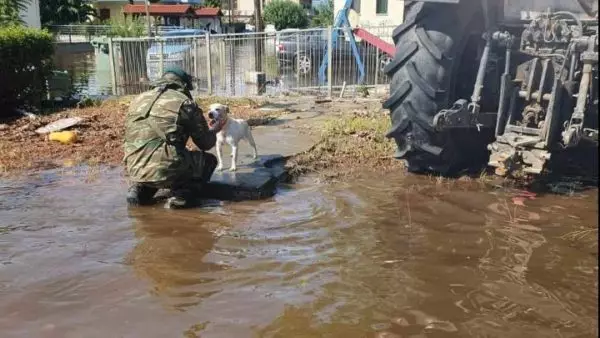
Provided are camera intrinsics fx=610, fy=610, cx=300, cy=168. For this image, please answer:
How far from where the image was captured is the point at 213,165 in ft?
18.9

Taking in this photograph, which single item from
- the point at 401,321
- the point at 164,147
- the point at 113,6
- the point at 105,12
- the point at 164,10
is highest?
the point at 113,6

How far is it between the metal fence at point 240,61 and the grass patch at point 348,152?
21.2 ft

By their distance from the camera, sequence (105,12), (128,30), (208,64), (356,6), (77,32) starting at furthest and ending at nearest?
1. (105,12)
2. (77,32)
3. (128,30)
4. (356,6)
5. (208,64)

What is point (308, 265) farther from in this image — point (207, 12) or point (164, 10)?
point (207, 12)

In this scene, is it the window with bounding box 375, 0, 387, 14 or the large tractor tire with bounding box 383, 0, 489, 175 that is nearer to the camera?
the large tractor tire with bounding box 383, 0, 489, 175

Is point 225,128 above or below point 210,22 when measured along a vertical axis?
below

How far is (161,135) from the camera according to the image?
5352 mm

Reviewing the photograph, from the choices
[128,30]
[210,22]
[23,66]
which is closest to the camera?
[23,66]

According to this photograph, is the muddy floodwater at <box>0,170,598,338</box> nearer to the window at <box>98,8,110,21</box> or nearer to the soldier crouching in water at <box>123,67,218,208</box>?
the soldier crouching in water at <box>123,67,218,208</box>

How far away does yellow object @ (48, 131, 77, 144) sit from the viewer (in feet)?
27.4

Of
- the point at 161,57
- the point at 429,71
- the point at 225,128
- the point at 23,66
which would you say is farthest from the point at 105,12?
the point at 429,71

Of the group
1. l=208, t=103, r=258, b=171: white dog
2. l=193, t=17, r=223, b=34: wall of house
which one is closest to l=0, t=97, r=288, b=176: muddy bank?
l=208, t=103, r=258, b=171: white dog

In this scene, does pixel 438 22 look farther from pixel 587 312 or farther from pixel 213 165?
pixel 587 312

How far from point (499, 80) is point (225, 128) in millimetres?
2600
